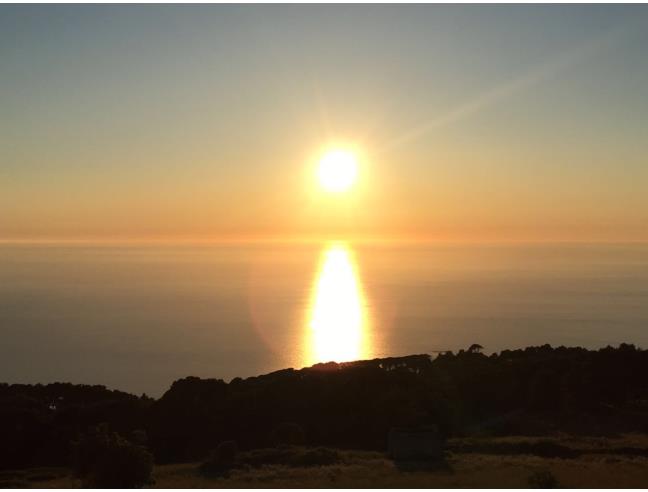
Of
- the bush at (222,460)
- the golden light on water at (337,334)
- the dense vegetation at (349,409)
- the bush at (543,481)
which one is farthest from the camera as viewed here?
the golden light on water at (337,334)

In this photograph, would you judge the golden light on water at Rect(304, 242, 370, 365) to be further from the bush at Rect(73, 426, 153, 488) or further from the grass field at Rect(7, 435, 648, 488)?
the bush at Rect(73, 426, 153, 488)

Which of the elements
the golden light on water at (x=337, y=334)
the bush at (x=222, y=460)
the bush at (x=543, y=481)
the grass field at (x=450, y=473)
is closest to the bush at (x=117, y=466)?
the grass field at (x=450, y=473)

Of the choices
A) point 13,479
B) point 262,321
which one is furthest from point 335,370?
point 262,321

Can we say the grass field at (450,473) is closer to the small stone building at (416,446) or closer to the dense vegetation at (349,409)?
the small stone building at (416,446)

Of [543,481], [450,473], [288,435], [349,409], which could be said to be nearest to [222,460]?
[288,435]

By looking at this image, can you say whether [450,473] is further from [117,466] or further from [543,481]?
[117,466]

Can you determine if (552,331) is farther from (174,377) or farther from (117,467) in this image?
(117,467)
